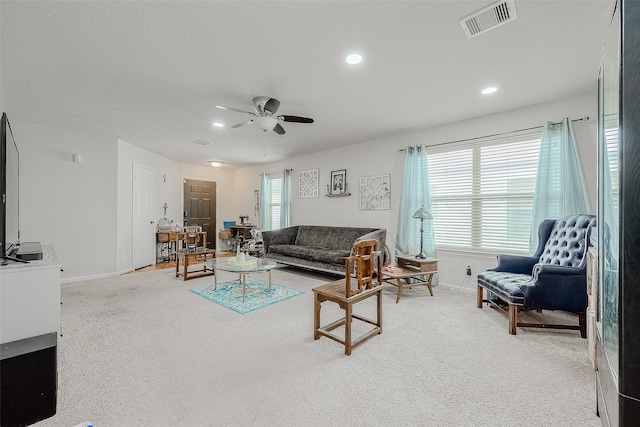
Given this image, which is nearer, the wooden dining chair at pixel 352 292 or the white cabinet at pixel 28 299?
the white cabinet at pixel 28 299

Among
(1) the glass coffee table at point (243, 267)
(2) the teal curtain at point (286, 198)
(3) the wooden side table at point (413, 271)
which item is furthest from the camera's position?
(2) the teal curtain at point (286, 198)

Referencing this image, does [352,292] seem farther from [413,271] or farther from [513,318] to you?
[413,271]

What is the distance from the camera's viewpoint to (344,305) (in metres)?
2.20

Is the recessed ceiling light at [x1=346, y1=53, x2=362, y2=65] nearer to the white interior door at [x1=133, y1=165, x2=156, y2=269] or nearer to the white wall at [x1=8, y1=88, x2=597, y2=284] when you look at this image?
the white wall at [x1=8, y1=88, x2=597, y2=284]

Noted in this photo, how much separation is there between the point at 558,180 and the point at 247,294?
4.10 m

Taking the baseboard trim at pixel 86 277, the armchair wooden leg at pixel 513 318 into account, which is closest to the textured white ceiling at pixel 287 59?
the armchair wooden leg at pixel 513 318

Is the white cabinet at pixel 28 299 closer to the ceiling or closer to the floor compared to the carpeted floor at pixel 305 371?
closer to the ceiling

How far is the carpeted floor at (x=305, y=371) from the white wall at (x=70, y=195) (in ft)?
5.53

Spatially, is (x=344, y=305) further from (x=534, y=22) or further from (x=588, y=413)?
(x=534, y=22)

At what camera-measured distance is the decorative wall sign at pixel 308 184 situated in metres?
6.06

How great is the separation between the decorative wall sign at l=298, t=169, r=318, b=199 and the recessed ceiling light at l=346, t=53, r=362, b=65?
3.61 m

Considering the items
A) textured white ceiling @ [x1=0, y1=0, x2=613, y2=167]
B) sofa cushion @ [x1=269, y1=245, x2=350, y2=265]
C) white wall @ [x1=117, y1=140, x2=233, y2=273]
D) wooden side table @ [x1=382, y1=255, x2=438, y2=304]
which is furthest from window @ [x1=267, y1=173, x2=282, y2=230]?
wooden side table @ [x1=382, y1=255, x2=438, y2=304]

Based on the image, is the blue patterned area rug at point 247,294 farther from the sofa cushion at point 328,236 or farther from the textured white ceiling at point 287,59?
the textured white ceiling at point 287,59

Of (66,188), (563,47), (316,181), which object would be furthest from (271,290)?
(563,47)
